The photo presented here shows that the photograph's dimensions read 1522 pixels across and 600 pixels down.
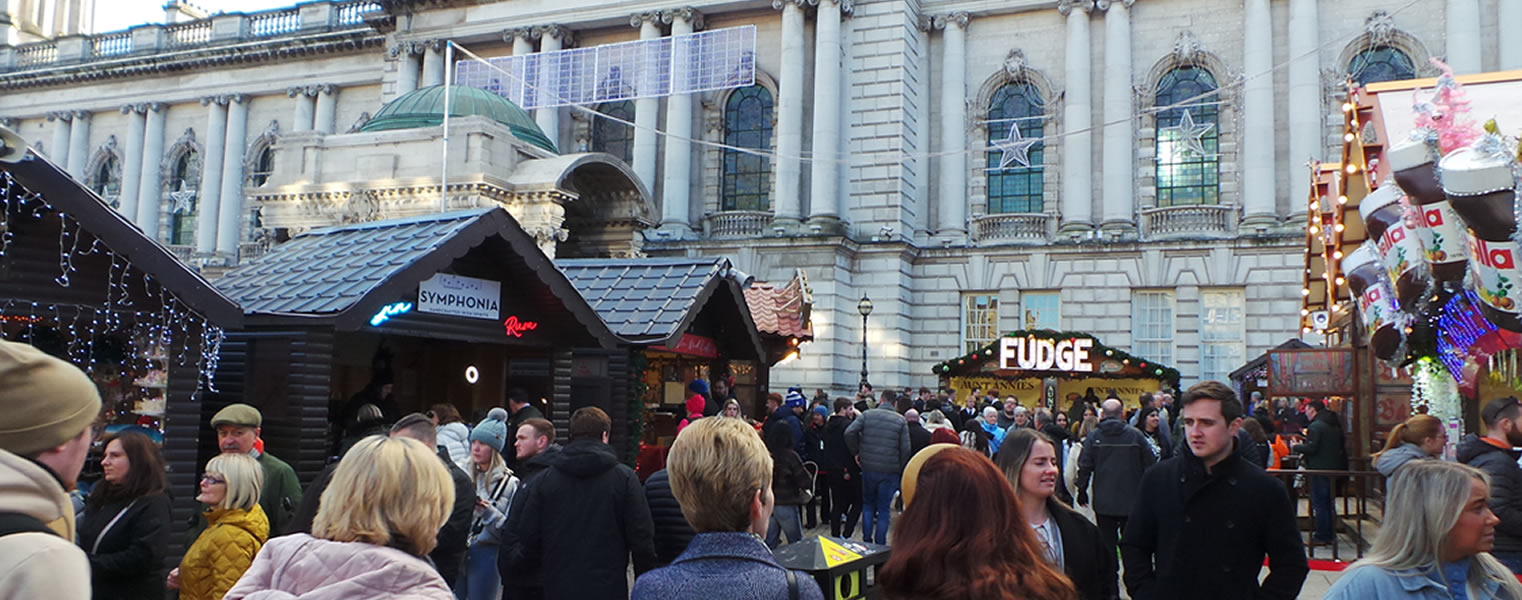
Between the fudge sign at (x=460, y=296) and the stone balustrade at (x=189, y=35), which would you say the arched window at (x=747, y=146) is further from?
the fudge sign at (x=460, y=296)

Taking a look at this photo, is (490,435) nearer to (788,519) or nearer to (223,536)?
(223,536)

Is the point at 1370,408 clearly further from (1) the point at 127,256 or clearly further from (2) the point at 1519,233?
(1) the point at 127,256

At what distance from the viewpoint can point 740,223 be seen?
A: 34.3 m

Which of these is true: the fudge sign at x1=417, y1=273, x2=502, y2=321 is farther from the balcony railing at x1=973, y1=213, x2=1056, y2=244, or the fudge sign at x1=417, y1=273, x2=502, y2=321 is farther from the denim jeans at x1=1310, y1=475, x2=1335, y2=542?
the balcony railing at x1=973, y1=213, x2=1056, y2=244

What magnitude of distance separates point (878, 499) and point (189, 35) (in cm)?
4541

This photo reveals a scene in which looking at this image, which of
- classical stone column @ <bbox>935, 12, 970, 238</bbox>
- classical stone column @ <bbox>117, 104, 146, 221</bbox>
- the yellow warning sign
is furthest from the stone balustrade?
the yellow warning sign

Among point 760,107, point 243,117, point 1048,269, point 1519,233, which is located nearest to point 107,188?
point 243,117

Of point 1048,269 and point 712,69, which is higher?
point 712,69

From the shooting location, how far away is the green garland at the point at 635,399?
13.5 metres

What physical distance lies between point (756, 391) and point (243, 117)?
3578cm

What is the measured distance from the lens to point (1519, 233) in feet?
28.5

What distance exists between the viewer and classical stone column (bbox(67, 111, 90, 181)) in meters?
48.3

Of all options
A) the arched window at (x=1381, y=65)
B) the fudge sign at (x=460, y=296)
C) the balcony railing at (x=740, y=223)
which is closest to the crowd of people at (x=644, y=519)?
the fudge sign at (x=460, y=296)

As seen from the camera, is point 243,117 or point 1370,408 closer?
point 1370,408
